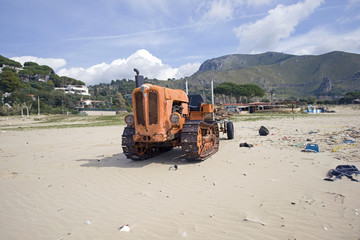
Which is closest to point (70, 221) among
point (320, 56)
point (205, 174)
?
point (205, 174)

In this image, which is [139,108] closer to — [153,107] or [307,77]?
[153,107]

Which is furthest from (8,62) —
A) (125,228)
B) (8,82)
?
(125,228)

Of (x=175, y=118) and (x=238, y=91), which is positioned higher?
(x=238, y=91)

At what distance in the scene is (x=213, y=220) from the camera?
3.32 m

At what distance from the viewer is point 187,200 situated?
4.08 meters

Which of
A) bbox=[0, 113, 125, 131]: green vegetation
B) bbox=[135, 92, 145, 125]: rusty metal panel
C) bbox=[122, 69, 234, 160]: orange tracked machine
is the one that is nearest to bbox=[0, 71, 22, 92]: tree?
bbox=[0, 113, 125, 131]: green vegetation

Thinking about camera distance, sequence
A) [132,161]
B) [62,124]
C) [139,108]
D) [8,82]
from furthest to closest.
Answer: [8,82] < [62,124] < [132,161] < [139,108]

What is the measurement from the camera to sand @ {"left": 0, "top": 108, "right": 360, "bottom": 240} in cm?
310

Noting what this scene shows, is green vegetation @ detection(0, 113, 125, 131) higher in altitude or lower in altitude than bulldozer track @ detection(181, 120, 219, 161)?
lower

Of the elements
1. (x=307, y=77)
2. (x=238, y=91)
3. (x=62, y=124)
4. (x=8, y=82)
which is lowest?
(x=62, y=124)

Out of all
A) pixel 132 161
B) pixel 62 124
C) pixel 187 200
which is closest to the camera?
pixel 187 200

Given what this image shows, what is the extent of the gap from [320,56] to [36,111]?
183 metres

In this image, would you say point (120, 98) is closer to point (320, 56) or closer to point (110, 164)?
point (110, 164)

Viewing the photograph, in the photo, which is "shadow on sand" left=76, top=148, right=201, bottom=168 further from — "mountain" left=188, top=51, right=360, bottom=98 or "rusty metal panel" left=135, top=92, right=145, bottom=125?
"mountain" left=188, top=51, right=360, bottom=98
